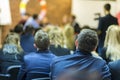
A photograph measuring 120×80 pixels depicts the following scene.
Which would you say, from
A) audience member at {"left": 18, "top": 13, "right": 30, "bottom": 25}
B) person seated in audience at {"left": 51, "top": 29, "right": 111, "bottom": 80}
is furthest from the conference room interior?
audience member at {"left": 18, "top": 13, "right": 30, "bottom": 25}

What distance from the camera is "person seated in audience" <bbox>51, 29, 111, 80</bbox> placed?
2.45 m

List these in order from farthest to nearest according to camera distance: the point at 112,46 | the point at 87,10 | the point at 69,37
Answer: the point at 87,10
the point at 69,37
the point at 112,46

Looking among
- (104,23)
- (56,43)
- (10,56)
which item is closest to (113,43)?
(56,43)

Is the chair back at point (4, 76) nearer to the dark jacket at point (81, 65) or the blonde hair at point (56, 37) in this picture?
the dark jacket at point (81, 65)

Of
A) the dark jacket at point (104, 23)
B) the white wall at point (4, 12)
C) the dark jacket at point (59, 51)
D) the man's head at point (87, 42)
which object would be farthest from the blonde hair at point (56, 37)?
the white wall at point (4, 12)

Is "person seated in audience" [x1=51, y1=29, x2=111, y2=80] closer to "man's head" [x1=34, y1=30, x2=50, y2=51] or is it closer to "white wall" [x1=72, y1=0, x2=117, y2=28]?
"man's head" [x1=34, y1=30, x2=50, y2=51]

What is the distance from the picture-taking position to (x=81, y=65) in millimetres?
2453

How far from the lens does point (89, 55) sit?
99.3 inches

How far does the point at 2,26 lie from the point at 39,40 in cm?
682

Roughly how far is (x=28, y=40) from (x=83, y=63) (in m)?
2.97

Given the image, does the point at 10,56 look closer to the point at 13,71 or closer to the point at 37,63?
the point at 13,71

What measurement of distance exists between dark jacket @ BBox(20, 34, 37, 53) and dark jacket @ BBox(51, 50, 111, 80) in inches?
108

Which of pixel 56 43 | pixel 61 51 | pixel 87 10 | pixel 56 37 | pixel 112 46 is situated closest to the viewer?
pixel 112 46

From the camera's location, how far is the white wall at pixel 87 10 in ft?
29.7
